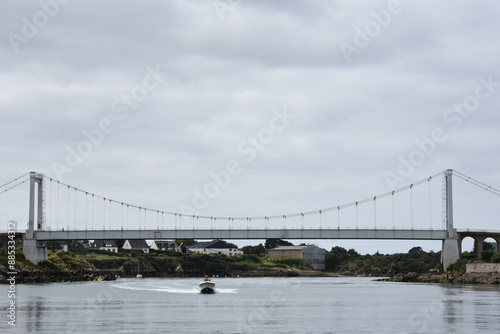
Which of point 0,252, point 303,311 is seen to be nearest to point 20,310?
point 303,311

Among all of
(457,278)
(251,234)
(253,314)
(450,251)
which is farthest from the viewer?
(251,234)

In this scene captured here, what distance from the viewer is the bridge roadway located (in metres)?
123

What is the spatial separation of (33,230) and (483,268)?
73.2 meters

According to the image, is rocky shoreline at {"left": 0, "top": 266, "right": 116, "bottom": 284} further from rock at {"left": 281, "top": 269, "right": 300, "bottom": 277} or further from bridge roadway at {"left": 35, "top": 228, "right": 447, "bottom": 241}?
rock at {"left": 281, "top": 269, "right": 300, "bottom": 277}

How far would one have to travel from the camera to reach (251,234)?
127500mm

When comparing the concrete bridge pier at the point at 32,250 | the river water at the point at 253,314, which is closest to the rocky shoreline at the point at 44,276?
the concrete bridge pier at the point at 32,250

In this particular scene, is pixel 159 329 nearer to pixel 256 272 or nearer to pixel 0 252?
pixel 0 252

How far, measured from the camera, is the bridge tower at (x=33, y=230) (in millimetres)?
127688

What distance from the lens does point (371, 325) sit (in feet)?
164

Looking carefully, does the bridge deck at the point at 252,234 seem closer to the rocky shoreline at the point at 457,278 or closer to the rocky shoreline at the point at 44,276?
the rocky shoreline at the point at 457,278

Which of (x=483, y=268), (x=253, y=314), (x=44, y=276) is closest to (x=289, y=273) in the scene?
(x=44, y=276)

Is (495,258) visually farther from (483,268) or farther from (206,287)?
(206,287)

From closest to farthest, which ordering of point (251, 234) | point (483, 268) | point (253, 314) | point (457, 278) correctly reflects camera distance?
point (253, 314) < point (483, 268) < point (457, 278) < point (251, 234)

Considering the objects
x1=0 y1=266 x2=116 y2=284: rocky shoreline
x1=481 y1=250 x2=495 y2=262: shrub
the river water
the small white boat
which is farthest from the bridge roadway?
the river water
